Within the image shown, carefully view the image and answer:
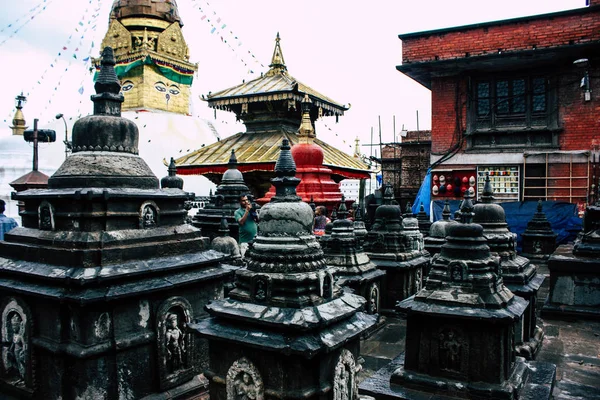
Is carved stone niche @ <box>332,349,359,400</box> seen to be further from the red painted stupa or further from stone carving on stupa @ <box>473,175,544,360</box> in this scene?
the red painted stupa

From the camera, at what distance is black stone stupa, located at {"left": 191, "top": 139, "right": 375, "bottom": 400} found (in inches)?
124

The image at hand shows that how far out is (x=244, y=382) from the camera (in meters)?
3.29

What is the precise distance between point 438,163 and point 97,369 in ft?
41.0

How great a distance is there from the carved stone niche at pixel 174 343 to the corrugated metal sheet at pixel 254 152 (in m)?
9.48

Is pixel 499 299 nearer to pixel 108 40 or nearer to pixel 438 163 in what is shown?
pixel 438 163

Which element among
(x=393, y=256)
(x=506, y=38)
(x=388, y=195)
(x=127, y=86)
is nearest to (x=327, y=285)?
(x=393, y=256)

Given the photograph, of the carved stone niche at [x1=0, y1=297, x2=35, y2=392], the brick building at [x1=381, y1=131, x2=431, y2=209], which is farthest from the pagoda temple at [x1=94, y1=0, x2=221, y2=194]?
the carved stone niche at [x1=0, y1=297, x2=35, y2=392]

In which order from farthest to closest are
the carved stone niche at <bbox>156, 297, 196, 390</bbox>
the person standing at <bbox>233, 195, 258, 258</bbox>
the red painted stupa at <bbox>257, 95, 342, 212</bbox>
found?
1. the red painted stupa at <bbox>257, 95, 342, 212</bbox>
2. the person standing at <bbox>233, 195, 258, 258</bbox>
3. the carved stone niche at <bbox>156, 297, 196, 390</bbox>

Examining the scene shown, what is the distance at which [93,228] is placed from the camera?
163 inches

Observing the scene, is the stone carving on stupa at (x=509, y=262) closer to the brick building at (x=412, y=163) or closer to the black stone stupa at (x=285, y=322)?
the black stone stupa at (x=285, y=322)

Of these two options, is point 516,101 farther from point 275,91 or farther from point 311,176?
point 275,91

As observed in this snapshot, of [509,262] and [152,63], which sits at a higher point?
[152,63]

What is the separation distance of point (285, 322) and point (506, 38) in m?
12.5

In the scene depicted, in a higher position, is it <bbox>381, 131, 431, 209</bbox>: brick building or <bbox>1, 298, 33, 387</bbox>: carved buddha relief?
<bbox>381, 131, 431, 209</bbox>: brick building
